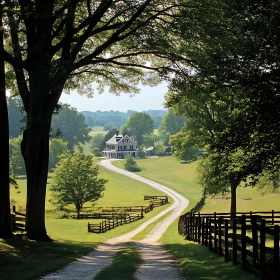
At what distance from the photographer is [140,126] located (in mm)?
187250

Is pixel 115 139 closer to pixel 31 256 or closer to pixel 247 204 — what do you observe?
pixel 247 204

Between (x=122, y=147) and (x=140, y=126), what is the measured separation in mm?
26287

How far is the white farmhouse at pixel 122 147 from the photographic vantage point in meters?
163

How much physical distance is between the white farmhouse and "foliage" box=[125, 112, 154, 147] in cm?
1837

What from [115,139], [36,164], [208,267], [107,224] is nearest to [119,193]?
[107,224]

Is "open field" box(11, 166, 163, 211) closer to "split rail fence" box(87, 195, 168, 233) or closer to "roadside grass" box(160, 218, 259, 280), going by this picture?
"split rail fence" box(87, 195, 168, 233)

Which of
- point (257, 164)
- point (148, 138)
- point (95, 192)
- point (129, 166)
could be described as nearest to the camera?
point (257, 164)

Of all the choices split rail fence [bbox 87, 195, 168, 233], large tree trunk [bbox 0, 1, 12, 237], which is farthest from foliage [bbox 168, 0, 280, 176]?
split rail fence [bbox 87, 195, 168, 233]

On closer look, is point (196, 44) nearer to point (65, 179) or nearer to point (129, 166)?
point (65, 179)

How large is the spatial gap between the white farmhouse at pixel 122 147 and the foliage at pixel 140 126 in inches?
723

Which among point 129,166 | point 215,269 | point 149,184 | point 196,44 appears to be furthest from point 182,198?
point 215,269

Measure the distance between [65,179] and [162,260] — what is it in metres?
47.9

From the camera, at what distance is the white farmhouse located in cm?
16338

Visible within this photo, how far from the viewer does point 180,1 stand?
19.7 m
